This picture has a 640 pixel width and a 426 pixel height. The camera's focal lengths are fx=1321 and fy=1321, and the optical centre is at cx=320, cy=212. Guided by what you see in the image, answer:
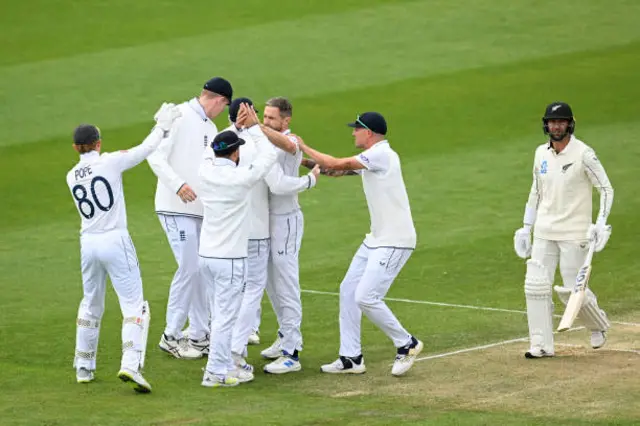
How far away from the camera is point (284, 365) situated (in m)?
10.7

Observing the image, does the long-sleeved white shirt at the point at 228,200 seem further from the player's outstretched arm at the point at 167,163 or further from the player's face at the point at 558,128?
the player's face at the point at 558,128

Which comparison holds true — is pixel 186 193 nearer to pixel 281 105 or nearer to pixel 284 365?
pixel 281 105

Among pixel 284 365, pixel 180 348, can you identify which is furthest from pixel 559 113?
pixel 180 348

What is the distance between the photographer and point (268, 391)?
10.0 meters

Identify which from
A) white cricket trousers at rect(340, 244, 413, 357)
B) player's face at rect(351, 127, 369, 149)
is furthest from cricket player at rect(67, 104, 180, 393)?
white cricket trousers at rect(340, 244, 413, 357)

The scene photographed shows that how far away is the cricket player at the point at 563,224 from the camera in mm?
10758

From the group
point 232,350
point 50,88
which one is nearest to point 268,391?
point 232,350

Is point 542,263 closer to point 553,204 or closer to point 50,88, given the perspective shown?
point 553,204

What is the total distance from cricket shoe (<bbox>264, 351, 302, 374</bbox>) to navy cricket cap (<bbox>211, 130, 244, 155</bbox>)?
5.97ft

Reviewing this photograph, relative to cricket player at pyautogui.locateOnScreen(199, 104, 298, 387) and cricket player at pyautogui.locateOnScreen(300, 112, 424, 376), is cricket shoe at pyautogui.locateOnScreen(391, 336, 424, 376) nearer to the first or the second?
cricket player at pyautogui.locateOnScreen(300, 112, 424, 376)

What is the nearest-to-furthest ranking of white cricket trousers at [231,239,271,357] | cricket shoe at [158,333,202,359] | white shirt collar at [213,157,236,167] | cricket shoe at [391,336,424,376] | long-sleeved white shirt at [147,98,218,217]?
white shirt collar at [213,157,236,167] → cricket shoe at [391,336,424,376] → white cricket trousers at [231,239,271,357] → cricket shoe at [158,333,202,359] → long-sleeved white shirt at [147,98,218,217]

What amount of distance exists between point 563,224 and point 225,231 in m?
2.85

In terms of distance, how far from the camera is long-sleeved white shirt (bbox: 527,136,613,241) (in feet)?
35.4

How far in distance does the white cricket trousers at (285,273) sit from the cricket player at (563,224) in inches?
74.5
